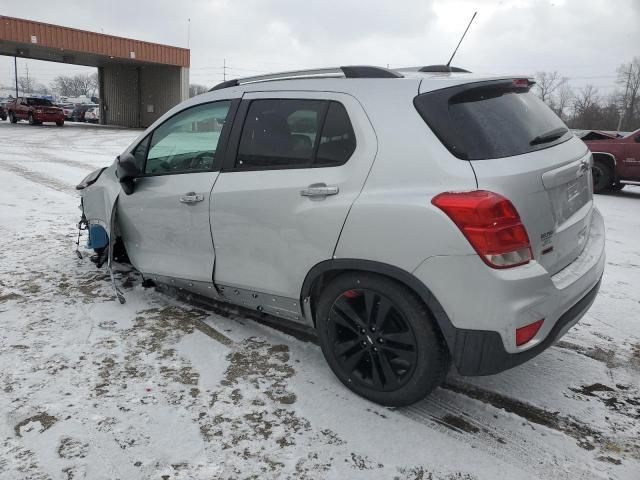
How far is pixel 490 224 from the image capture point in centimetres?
210

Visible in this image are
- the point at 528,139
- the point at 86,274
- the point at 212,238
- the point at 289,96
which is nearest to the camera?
the point at 528,139

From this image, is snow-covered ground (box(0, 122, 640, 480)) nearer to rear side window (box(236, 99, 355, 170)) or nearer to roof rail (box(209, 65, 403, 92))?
rear side window (box(236, 99, 355, 170))

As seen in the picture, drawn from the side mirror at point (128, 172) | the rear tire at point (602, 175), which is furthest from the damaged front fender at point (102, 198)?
the rear tire at point (602, 175)

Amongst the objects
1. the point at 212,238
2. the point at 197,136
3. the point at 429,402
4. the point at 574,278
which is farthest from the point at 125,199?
the point at 574,278

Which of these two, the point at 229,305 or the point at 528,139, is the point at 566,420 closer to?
the point at 528,139

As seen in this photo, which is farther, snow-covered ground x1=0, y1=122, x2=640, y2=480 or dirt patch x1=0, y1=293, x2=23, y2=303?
dirt patch x1=0, y1=293, x2=23, y2=303

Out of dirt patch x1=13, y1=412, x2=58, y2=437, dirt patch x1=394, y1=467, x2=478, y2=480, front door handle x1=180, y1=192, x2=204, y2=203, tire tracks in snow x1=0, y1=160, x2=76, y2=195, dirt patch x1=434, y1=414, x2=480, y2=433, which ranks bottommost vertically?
dirt patch x1=13, y1=412, x2=58, y2=437

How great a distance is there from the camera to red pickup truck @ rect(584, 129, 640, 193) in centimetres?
1009

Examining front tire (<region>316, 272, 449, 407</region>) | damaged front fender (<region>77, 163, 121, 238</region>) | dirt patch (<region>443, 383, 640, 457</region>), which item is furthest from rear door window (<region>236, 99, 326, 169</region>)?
dirt patch (<region>443, 383, 640, 457</region>)

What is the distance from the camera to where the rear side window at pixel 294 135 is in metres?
2.60

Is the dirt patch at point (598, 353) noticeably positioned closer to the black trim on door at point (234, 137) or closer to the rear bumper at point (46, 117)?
the black trim on door at point (234, 137)

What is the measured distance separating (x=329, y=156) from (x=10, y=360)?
2.34 m

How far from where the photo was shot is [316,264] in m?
2.65

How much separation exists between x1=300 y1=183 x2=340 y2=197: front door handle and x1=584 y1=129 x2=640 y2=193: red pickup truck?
966 centimetres
